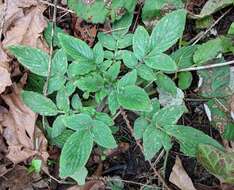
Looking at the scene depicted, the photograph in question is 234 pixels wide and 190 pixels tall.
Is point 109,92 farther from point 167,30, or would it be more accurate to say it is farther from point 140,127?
point 167,30

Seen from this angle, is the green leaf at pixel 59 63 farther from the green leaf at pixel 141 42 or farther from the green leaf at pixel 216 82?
the green leaf at pixel 216 82

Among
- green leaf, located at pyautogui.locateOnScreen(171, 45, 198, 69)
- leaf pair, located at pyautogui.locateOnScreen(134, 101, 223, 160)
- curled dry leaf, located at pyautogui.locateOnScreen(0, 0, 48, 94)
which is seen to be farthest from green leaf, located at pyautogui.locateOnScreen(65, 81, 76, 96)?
green leaf, located at pyautogui.locateOnScreen(171, 45, 198, 69)

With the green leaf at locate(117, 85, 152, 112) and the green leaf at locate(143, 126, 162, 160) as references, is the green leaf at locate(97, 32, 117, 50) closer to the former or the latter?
the green leaf at locate(117, 85, 152, 112)

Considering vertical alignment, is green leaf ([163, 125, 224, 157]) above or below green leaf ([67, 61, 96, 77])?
below

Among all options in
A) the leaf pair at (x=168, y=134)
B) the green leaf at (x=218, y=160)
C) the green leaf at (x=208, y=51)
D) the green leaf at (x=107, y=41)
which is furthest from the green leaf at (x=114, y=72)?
the green leaf at (x=218, y=160)

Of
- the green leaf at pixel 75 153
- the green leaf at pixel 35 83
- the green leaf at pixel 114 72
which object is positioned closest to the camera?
the green leaf at pixel 75 153

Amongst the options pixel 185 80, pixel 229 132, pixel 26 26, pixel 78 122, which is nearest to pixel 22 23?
pixel 26 26
